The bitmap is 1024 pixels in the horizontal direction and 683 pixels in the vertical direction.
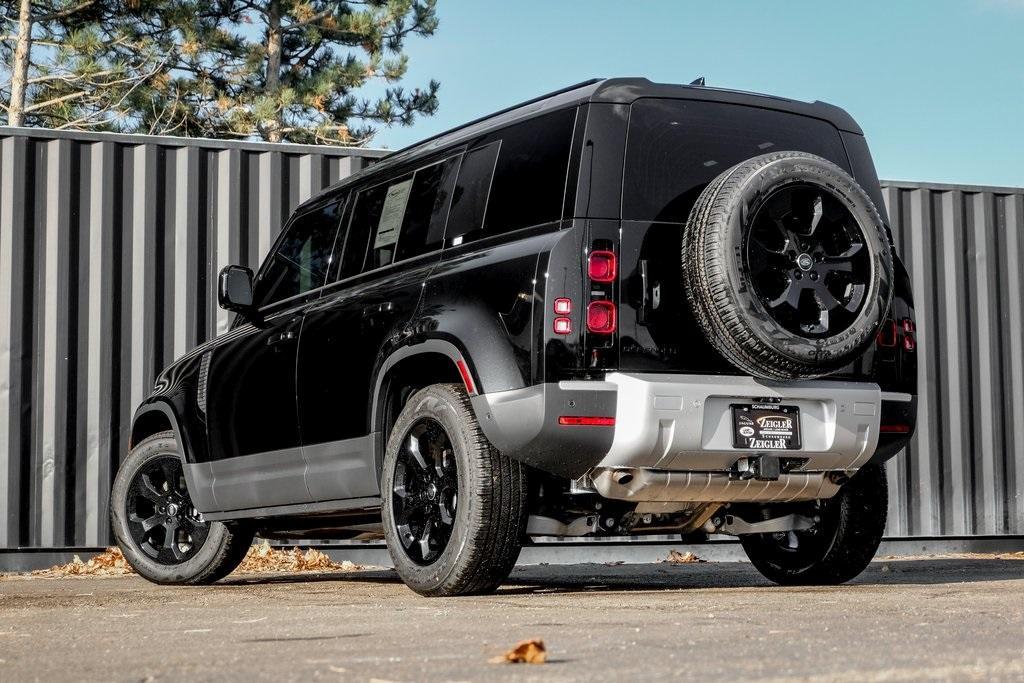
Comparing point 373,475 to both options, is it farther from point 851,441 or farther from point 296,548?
point 296,548

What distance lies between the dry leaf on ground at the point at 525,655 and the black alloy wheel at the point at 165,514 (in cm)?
466

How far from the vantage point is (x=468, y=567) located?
557 cm

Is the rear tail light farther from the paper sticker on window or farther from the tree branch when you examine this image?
the tree branch

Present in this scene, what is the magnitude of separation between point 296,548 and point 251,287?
9.88 ft

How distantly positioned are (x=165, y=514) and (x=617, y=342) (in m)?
3.59

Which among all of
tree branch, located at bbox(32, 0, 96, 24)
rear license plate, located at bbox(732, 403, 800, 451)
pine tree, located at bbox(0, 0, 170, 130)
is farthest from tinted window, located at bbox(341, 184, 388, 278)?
tree branch, located at bbox(32, 0, 96, 24)

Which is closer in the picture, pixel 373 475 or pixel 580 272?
pixel 580 272

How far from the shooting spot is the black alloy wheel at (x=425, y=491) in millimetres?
5859

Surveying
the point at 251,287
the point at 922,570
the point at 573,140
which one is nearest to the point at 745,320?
the point at 573,140

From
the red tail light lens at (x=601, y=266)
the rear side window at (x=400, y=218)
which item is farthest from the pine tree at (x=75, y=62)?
the red tail light lens at (x=601, y=266)

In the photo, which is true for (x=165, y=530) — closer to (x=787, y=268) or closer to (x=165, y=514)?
(x=165, y=514)

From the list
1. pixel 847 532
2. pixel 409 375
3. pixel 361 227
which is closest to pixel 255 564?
pixel 361 227

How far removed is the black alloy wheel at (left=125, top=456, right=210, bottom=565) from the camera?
7863 millimetres

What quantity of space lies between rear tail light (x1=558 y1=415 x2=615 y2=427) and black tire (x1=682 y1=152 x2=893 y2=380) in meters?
0.52
